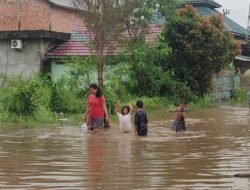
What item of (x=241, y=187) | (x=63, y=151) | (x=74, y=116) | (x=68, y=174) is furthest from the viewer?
(x=74, y=116)

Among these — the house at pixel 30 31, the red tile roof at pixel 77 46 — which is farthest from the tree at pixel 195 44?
the house at pixel 30 31

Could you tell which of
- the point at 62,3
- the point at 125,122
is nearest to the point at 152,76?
the point at 62,3

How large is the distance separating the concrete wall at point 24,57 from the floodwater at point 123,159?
35.7 feet

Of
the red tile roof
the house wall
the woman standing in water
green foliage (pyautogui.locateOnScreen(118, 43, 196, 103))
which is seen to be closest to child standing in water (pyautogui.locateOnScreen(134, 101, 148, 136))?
the woman standing in water

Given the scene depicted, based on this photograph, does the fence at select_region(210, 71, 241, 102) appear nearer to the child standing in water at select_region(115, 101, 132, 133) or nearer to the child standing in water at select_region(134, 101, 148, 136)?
the child standing in water at select_region(115, 101, 132, 133)

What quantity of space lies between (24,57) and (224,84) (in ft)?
38.4

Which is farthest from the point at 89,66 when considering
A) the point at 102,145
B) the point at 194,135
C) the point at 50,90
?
the point at 102,145

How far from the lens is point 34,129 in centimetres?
1553

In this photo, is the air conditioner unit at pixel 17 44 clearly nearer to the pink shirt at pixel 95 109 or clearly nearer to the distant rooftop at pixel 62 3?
the distant rooftop at pixel 62 3

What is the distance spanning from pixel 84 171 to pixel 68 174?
0.34 m

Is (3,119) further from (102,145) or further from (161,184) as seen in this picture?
(161,184)

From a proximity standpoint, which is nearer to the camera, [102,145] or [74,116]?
[102,145]

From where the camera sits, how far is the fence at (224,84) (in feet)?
98.1

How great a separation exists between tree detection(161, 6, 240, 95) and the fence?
2.47 metres
